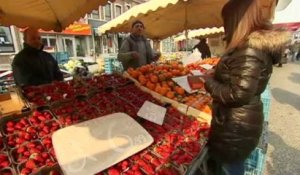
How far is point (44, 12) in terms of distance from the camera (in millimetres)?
2932

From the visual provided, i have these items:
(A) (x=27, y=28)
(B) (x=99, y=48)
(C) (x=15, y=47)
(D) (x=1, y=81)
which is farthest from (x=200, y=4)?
(B) (x=99, y=48)

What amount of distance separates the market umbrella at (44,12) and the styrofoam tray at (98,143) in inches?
43.6

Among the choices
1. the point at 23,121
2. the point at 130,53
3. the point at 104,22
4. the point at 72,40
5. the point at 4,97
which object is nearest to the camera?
the point at 23,121

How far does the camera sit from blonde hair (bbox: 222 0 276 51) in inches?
55.2

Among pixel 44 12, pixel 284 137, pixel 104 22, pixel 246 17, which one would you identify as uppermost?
pixel 104 22

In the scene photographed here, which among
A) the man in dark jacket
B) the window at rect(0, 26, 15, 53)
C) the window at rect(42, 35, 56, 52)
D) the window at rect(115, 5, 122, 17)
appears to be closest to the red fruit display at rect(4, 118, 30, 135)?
the man in dark jacket

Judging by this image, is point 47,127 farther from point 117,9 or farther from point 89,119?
point 117,9

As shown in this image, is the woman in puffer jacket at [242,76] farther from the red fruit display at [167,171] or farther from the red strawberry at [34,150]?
the red strawberry at [34,150]

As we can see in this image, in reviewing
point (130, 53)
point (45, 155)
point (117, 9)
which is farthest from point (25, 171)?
point (117, 9)

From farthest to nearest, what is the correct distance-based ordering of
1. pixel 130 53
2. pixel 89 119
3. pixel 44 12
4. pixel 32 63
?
pixel 130 53 < pixel 32 63 < pixel 44 12 < pixel 89 119

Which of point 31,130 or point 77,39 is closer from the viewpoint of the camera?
point 31,130

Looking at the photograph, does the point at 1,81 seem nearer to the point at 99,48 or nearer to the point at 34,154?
the point at 34,154

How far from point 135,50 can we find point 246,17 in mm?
2879

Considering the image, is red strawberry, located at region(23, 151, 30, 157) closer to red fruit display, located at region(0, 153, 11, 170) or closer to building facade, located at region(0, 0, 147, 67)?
red fruit display, located at region(0, 153, 11, 170)
